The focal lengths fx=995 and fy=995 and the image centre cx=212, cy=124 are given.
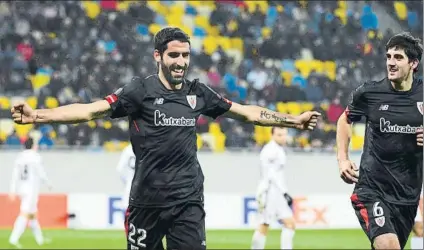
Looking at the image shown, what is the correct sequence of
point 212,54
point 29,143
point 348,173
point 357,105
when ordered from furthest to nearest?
point 212,54 → point 29,143 → point 357,105 → point 348,173

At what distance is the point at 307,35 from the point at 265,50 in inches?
51.4

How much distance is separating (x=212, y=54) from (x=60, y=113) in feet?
56.8

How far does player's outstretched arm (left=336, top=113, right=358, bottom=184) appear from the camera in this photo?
812 centimetres

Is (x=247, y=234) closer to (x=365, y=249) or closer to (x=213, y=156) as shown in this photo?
(x=213, y=156)

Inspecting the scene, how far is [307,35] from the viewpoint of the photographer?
25328 mm

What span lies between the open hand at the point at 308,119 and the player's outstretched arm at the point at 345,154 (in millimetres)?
575

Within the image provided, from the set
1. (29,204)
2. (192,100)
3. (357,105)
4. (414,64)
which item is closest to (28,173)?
(29,204)

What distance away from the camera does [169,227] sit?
7691 mm

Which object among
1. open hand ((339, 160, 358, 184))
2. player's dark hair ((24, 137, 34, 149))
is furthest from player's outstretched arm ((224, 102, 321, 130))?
player's dark hair ((24, 137, 34, 149))

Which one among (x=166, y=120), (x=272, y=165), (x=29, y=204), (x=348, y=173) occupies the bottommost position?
(x=29, y=204)

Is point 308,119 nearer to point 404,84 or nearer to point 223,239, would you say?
point 404,84

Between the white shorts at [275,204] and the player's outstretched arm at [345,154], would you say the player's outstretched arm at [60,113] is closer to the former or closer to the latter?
the player's outstretched arm at [345,154]

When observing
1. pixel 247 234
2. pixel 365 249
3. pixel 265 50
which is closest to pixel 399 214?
pixel 365 249

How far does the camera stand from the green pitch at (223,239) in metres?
17.6
